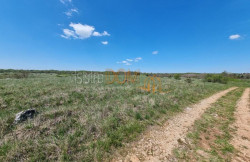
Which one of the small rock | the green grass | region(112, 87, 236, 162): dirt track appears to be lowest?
region(112, 87, 236, 162): dirt track

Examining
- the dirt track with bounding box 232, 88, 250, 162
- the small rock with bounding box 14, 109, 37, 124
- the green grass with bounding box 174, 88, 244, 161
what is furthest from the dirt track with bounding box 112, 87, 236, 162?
the small rock with bounding box 14, 109, 37, 124

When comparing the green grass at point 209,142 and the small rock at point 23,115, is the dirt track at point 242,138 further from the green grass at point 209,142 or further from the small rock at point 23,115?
the small rock at point 23,115

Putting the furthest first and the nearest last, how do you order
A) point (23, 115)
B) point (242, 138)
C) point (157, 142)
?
point (23, 115) < point (242, 138) < point (157, 142)

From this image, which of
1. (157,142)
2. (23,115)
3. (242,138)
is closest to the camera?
(157,142)

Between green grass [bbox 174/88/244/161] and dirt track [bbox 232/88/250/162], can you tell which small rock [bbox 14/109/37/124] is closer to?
green grass [bbox 174/88/244/161]

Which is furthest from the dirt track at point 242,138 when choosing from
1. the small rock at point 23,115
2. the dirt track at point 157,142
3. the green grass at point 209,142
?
the small rock at point 23,115

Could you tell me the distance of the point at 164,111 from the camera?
575 centimetres

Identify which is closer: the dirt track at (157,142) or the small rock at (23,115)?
the dirt track at (157,142)

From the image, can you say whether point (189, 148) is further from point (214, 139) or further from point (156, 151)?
point (214, 139)

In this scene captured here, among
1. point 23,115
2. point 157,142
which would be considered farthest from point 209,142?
point 23,115

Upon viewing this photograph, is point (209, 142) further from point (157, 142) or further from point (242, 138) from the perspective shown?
point (157, 142)

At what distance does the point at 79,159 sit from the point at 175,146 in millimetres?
3047

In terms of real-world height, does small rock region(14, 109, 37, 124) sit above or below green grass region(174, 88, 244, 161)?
above

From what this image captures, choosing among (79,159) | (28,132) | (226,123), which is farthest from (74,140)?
(226,123)
